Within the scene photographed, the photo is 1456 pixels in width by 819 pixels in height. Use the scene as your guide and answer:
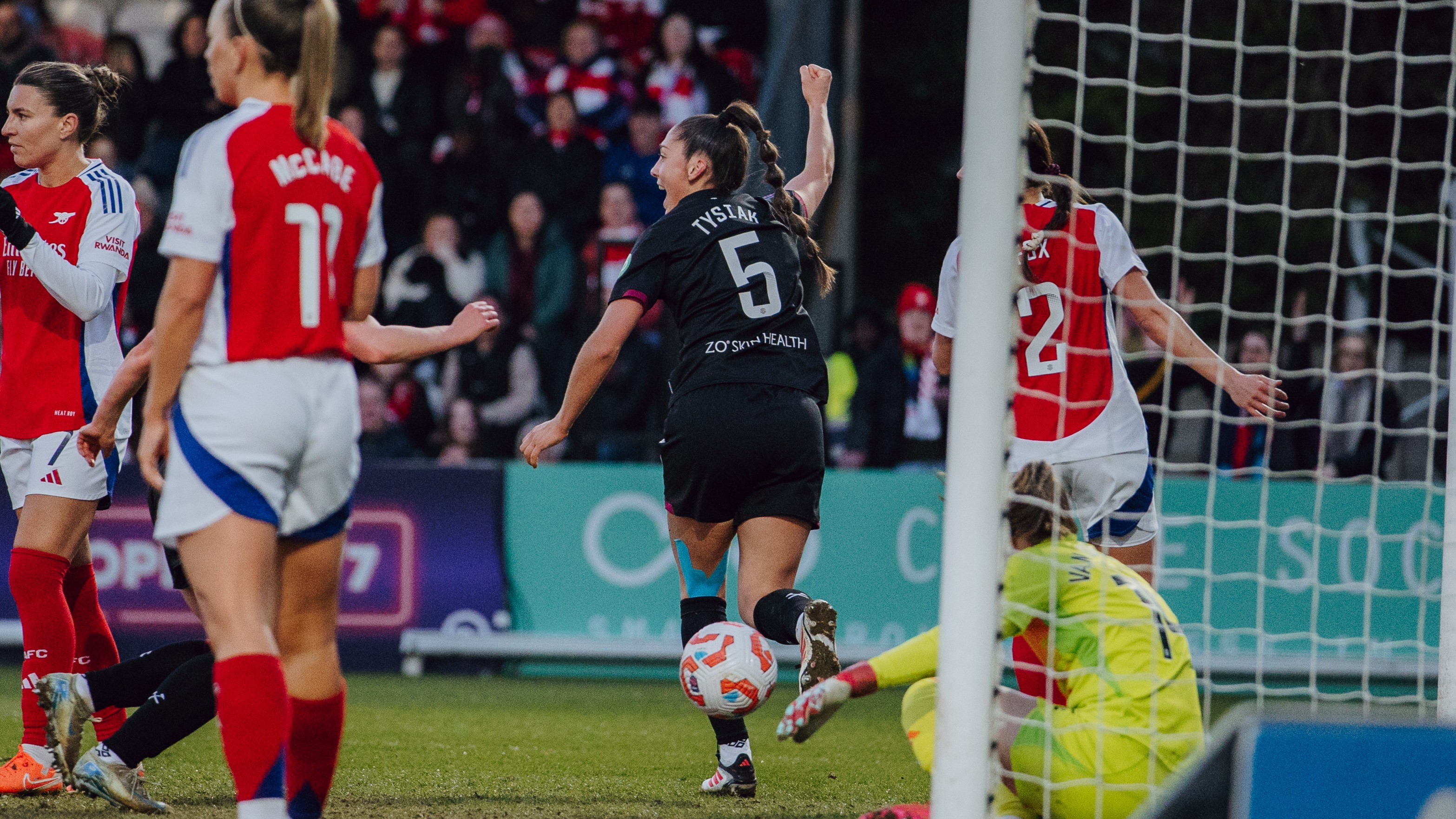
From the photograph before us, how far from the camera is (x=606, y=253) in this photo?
10.2 metres

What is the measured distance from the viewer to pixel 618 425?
1012 cm

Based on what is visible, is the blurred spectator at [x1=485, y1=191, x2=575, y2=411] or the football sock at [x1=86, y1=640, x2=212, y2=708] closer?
the football sock at [x1=86, y1=640, x2=212, y2=708]

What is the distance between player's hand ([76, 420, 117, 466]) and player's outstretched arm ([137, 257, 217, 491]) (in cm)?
117

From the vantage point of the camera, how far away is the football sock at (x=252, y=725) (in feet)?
10.2

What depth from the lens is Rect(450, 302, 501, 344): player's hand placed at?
3814mm

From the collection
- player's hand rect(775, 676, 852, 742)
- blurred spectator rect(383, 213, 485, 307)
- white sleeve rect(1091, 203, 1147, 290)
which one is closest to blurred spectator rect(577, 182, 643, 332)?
blurred spectator rect(383, 213, 485, 307)

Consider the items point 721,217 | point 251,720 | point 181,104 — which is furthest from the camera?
point 181,104

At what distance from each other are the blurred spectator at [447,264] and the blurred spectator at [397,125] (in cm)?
60

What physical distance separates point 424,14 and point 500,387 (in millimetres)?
4197

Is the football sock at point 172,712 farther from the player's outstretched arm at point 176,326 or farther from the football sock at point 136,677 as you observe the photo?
the player's outstretched arm at point 176,326

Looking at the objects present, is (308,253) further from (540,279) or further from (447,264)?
(447,264)

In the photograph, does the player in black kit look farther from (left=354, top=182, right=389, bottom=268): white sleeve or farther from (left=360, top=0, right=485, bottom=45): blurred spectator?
(left=360, top=0, right=485, bottom=45): blurred spectator

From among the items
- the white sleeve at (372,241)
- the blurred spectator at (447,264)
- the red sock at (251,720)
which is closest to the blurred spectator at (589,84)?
the blurred spectator at (447,264)

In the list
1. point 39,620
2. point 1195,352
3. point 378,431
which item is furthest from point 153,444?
point 378,431
